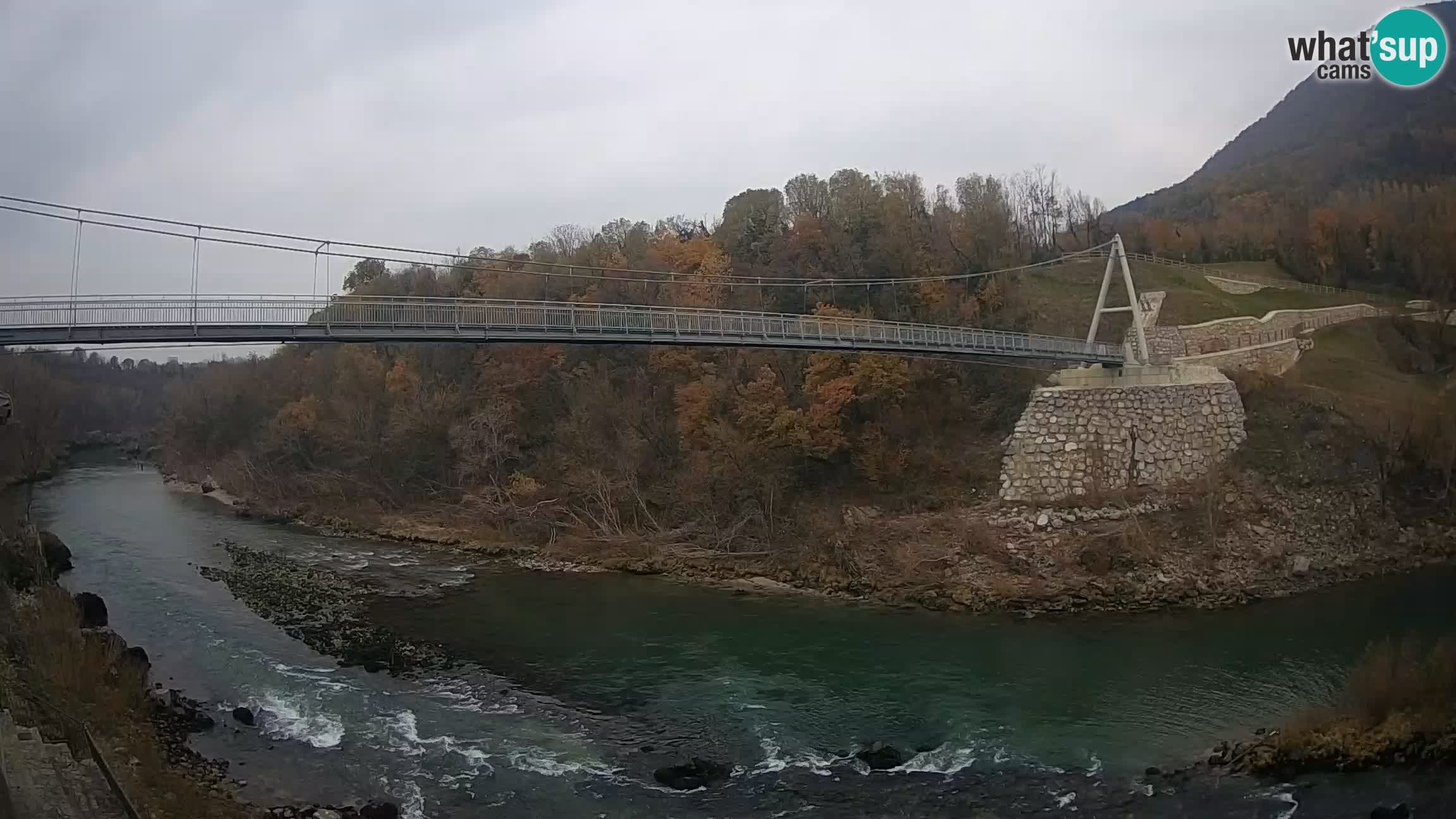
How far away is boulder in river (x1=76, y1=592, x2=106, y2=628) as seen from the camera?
1891 cm

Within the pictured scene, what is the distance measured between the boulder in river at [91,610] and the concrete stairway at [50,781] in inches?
323

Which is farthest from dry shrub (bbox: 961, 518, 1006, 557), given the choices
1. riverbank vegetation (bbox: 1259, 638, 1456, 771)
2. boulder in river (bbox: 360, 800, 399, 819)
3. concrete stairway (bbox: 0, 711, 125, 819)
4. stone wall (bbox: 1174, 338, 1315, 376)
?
concrete stairway (bbox: 0, 711, 125, 819)

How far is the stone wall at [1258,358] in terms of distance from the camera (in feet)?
88.1

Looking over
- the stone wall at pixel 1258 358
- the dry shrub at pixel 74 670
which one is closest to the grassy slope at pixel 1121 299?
the stone wall at pixel 1258 358

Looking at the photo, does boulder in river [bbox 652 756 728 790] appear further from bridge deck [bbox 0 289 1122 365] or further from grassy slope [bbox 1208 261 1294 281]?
grassy slope [bbox 1208 261 1294 281]

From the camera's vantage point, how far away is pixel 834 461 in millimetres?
27375

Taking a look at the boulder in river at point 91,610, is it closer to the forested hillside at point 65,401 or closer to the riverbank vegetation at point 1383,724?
the forested hillside at point 65,401

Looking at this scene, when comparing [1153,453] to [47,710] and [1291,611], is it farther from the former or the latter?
[47,710]

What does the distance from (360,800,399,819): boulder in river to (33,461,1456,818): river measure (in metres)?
0.32

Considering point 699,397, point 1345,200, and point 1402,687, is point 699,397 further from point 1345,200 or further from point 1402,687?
point 1345,200

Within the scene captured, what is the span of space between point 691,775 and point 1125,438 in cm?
1705

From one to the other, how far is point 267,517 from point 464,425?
30.5ft

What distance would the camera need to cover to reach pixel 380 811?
1107cm

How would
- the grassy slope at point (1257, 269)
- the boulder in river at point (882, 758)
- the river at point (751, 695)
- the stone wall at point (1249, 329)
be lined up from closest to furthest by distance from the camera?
the river at point (751, 695) < the boulder in river at point (882, 758) < the stone wall at point (1249, 329) < the grassy slope at point (1257, 269)
